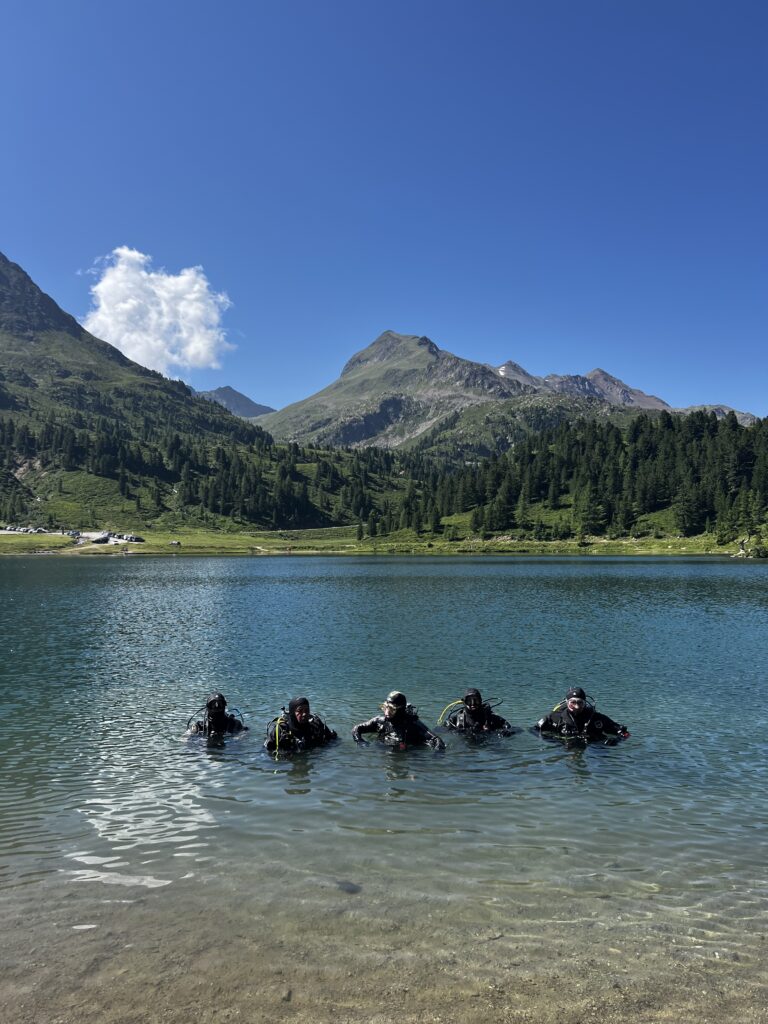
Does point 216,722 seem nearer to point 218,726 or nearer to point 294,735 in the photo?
point 218,726

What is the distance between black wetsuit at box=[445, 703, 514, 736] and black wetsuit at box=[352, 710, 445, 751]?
1810 millimetres

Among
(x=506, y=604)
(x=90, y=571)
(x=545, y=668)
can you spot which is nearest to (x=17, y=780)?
(x=545, y=668)

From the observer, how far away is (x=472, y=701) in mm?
26422

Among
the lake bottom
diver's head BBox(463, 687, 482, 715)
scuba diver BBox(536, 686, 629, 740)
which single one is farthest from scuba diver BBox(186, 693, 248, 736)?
scuba diver BBox(536, 686, 629, 740)

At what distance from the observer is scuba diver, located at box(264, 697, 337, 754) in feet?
80.3

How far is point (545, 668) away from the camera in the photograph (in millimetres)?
42625

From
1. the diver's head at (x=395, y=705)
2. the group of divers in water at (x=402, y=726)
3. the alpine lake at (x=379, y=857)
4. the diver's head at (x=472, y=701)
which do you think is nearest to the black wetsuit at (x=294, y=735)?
the group of divers in water at (x=402, y=726)

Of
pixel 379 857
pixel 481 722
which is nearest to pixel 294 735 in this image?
pixel 481 722

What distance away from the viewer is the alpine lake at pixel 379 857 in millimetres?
10344

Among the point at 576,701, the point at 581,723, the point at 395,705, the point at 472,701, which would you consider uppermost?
the point at 576,701

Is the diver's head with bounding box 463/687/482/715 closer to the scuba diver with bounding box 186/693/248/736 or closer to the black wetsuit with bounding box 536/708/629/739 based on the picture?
the black wetsuit with bounding box 536/708/629/739

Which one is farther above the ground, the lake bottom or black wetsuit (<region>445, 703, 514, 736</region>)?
the lake bottom

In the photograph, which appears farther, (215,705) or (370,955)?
(215,705)

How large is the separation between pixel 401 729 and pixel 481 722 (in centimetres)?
363
